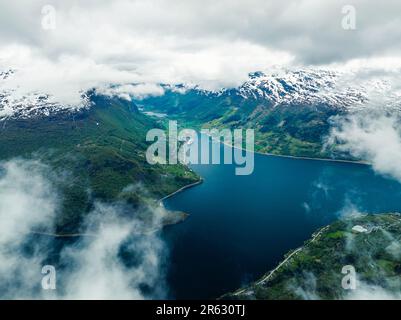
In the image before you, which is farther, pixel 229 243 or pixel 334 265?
pixel 229 243

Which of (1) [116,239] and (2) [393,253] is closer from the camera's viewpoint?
(2) [393,253]

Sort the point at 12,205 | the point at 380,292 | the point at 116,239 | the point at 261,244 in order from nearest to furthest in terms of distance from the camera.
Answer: the point at 380,292, the point at 261,244, the point at 116,239, the point at 12,205

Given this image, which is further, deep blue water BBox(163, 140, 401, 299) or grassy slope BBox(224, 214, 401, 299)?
deep blue water BBox(163, 140, 401, 299)

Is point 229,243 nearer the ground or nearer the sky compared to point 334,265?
nearer the sky

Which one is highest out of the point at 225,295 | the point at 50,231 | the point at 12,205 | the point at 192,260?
the point at 12,205

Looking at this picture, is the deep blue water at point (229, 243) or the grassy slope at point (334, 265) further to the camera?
the deep blue water at point (229, 243)
